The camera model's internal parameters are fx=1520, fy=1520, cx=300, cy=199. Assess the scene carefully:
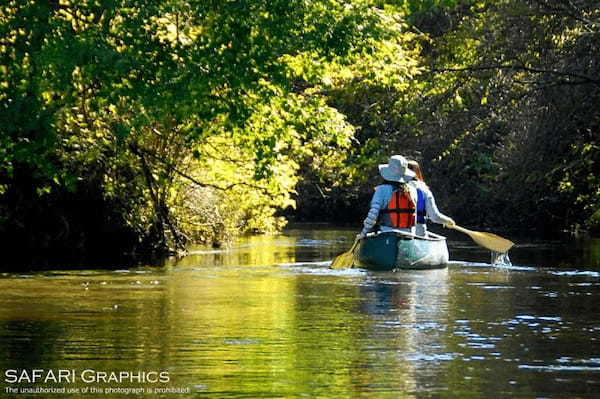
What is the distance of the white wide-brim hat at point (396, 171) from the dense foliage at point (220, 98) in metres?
1.85

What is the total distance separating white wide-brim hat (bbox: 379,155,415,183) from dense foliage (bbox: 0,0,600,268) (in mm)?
1848

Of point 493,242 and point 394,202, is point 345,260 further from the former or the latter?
point 493,242

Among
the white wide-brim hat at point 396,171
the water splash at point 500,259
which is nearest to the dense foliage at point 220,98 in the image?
the white wide-brim hat at point 396,171

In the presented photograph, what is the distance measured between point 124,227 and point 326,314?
39.7 feet

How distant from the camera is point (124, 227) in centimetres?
2908

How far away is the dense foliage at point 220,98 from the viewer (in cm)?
2338

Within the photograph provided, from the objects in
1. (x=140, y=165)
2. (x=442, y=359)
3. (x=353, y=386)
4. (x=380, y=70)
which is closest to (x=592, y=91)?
(x=380, y=70)

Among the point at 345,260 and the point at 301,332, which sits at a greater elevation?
the point at 345,260

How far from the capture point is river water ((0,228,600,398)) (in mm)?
11836

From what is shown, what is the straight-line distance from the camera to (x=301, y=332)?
51.2 ft

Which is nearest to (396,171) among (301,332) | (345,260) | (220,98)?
(345,260)

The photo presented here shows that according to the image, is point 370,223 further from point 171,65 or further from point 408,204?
point 171,65

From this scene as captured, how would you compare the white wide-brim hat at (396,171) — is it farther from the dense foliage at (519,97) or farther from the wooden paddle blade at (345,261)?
the dense foliage at (519,97)

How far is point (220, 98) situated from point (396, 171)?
3079mm
